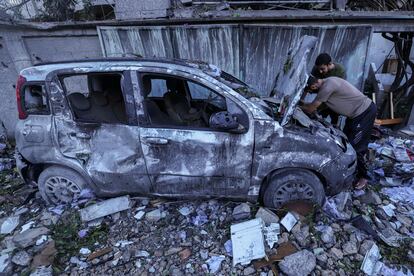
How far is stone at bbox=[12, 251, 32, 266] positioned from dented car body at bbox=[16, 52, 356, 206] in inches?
34.1

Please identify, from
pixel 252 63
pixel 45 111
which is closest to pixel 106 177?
pixel 45 111

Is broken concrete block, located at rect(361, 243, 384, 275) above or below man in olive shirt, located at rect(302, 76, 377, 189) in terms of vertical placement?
below

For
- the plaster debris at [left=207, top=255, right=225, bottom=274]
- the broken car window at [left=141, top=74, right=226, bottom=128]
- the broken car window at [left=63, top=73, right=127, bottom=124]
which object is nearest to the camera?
the plaster debris at [left=207, top=255, right=225, bottom=274]

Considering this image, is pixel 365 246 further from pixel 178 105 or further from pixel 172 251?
pixel 178 105

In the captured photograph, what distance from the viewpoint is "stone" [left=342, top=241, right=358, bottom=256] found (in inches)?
116

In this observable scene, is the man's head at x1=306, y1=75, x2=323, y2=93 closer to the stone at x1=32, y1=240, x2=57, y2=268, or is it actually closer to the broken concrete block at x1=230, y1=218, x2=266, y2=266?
the broken concrete block at x1=230, y1=218, x2=266, y2=266

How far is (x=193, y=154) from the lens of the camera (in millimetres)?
3201

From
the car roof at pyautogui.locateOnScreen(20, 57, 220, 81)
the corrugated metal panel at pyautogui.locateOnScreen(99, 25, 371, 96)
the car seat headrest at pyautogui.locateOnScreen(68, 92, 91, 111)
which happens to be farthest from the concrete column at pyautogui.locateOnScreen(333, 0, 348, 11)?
the car seat headrest at pyautogui.locateOnScreen(68, 92, 91, 111)

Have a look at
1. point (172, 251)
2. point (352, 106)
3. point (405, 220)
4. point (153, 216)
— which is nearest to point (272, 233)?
point (172, 251)

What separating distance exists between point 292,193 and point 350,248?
814mm

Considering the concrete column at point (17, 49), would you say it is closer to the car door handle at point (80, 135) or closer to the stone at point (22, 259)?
the car door handle at point (80, 135)

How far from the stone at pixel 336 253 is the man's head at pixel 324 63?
8.43ft

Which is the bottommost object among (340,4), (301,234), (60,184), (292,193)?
(301,234)

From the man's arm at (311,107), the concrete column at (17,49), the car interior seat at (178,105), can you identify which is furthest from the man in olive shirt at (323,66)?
the concrete column at (17,49)
